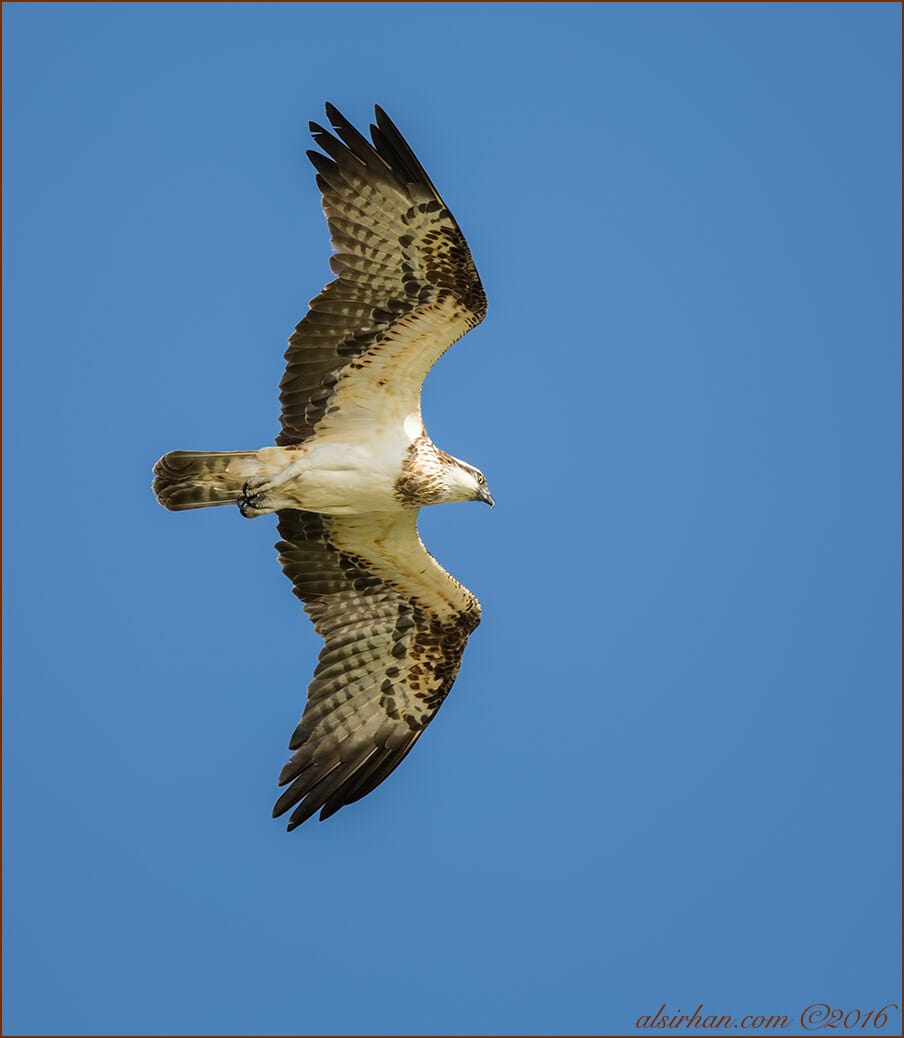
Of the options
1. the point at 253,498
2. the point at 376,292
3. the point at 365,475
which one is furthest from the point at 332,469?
the point at 376,292

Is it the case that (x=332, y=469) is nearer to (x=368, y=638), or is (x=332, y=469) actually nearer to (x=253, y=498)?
(x=253, y=498)

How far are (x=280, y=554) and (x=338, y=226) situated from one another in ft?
8.09

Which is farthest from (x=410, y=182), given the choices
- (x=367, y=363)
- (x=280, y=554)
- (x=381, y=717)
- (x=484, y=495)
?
(x=381, y=717)

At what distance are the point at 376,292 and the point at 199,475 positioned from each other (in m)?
1.60

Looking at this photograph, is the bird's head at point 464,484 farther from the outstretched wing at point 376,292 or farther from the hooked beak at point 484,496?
the outstretched wing at point 376,292

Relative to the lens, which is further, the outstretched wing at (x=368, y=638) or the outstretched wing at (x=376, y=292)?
the outstretched wing at (x=368, y=638)

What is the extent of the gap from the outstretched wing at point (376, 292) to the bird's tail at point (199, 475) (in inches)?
13.2

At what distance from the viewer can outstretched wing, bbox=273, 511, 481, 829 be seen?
11.3 m

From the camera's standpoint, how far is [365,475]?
34.7 feet

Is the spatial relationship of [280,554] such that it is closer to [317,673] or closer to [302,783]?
[317,673]

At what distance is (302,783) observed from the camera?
11125 millimetres

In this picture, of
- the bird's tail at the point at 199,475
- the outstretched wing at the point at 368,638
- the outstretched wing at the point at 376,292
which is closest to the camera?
the outstretched wing at the point at 376,292

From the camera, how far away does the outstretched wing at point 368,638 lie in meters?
11.3

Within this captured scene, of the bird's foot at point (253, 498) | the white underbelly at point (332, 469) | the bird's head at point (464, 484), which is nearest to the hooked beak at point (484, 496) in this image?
the bird's head at point (464, 484)
